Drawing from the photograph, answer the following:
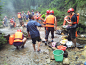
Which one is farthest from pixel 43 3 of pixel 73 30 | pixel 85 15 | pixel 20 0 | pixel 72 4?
pixel 73 30

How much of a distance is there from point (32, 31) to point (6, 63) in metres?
1.86

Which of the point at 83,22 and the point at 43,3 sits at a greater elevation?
the point at 43,3

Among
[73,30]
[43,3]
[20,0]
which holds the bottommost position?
[73,30]

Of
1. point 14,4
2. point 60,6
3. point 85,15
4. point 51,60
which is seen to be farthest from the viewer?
point 14,4

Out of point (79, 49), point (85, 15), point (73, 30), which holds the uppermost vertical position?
point (85, 15)

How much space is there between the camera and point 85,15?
6.93m

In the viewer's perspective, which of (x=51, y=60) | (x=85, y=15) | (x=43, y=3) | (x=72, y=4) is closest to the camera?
(x=51, y=60)

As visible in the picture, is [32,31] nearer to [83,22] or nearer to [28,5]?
[83,22]

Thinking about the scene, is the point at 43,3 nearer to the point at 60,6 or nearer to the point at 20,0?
the point at 20,0

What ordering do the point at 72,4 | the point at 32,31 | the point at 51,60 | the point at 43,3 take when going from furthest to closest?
the point at 43,3, the point at 72,4, the point at 32,31, the point at 51,60

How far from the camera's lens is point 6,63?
3.42 m

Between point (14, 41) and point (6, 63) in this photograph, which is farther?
point (14, 41)

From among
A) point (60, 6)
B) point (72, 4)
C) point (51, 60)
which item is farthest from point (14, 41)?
point (60, 6)

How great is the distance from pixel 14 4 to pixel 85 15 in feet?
86.3
